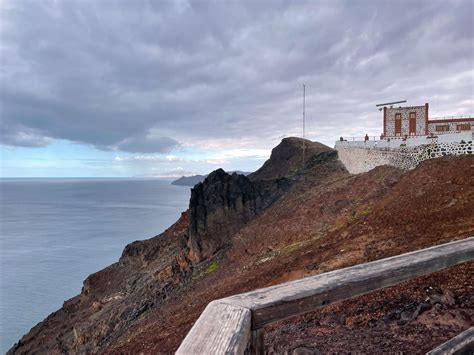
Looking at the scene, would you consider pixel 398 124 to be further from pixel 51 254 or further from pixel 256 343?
pixel 51 254

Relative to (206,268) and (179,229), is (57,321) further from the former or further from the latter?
(206,268)

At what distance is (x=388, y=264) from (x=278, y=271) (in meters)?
12.3

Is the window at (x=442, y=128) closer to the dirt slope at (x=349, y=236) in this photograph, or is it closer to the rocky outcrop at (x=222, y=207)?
the dirt slope at (x=349, y=236)

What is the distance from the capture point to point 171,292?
82.6 ft

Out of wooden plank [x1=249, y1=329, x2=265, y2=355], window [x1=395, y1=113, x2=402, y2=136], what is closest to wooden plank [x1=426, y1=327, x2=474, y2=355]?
wooden plank [x1=249, y1=329, x2=265, y2=355]

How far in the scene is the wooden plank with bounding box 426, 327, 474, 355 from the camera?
99.8 inches

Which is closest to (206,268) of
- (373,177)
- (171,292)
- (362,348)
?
(171,292)

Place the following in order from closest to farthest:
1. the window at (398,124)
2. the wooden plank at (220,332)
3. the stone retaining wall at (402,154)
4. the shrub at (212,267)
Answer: the wooden plank at (220,332) → the stone retaining wall at (402,154) → the shrub at (212,267) → the window at (398,124)

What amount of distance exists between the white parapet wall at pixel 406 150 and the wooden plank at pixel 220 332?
81.1ft

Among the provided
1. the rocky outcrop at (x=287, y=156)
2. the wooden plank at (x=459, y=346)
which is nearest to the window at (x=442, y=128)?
the rocky outcrop at (x=287, y=156)

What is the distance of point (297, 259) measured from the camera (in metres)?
15.1

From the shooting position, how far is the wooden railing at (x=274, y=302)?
1.55 meters

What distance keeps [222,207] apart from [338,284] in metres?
30.0

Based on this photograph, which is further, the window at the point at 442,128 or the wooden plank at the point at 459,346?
the window at the point at 442,128
